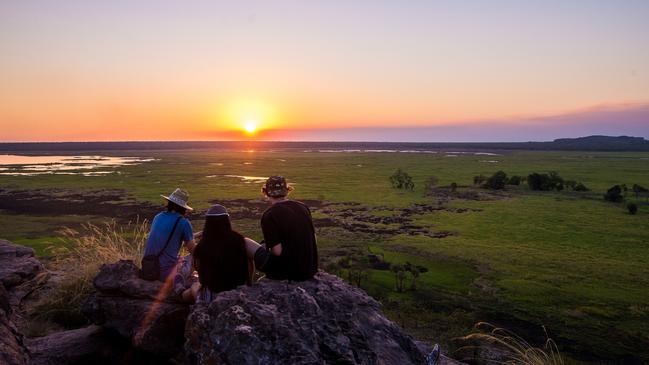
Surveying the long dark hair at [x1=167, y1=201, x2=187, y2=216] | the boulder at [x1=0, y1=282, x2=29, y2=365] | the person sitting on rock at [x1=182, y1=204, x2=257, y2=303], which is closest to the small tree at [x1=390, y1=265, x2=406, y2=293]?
the long dark hair at [x1=167, y1=201, x2=187, y2=216]

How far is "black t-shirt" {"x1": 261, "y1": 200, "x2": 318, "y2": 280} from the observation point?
5.77 metres

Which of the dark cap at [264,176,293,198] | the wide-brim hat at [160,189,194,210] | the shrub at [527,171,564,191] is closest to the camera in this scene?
the dark cap at [264,176,293,198]

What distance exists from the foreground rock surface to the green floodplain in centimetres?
634

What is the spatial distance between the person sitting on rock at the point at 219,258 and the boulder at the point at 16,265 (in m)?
4.64

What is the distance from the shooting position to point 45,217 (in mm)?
33094

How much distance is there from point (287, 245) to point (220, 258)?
0.84 metres

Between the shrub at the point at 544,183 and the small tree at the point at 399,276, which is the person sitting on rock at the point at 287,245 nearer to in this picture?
the small tree at the point at 399,276

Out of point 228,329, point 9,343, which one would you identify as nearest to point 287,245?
point 228,329

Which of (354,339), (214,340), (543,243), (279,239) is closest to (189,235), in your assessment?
(279,239)

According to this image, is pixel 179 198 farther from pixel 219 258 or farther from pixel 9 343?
pixel 9 343

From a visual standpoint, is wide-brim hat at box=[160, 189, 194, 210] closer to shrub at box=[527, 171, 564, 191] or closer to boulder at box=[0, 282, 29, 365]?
boulder at box=[0, 282, 29, 365]

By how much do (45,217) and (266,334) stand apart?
3467cm

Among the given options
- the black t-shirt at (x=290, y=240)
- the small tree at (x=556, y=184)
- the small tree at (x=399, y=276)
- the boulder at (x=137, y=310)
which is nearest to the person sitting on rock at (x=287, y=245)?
the black t-shirt at (x=290, y=240)

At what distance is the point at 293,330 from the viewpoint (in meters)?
4.61
